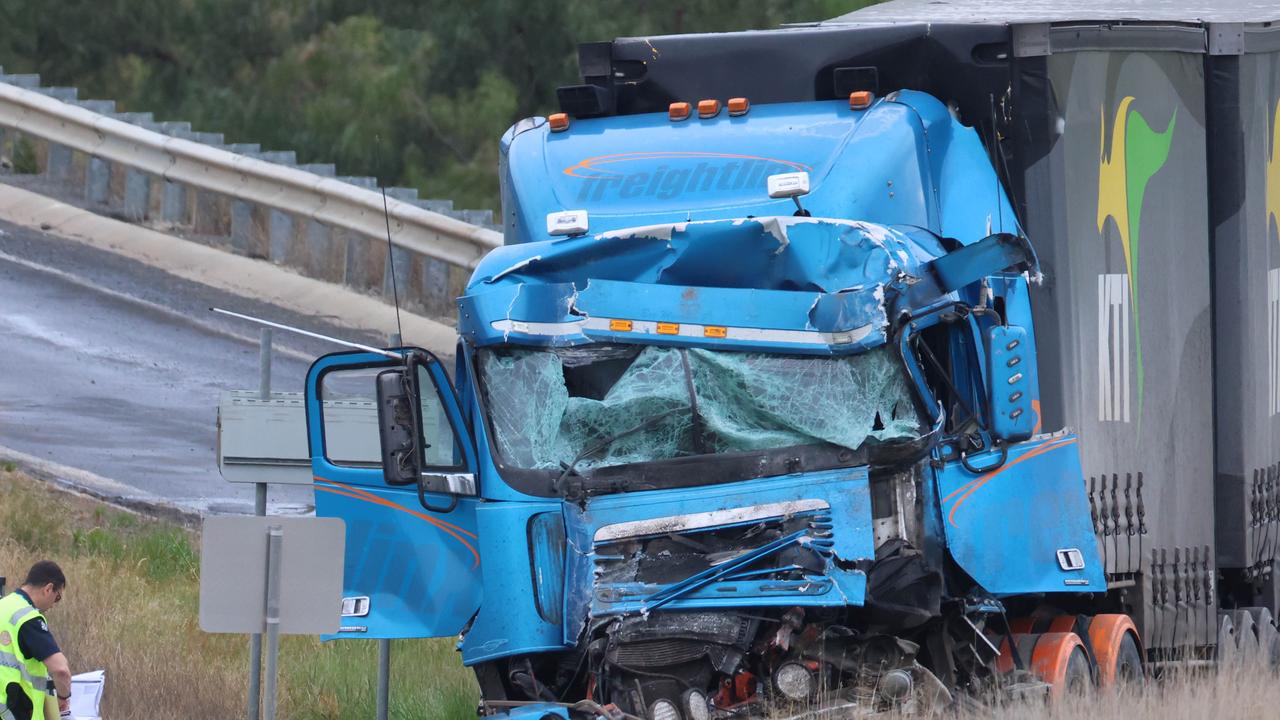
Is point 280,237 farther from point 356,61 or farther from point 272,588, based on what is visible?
point 272,588

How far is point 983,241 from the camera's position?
927 centimetres

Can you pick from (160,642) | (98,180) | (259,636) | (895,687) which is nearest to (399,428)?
(259,636)

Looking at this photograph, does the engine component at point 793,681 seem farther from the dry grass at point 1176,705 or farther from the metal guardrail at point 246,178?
the metal guardrail at point 246,178

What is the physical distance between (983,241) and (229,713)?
4.94 m

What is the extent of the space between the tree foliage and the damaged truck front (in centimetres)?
1547

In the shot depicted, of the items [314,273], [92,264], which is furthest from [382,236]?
[92,264]

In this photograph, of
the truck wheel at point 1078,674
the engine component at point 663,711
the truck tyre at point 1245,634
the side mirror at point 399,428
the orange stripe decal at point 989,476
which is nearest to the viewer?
the engine component at point 663,711

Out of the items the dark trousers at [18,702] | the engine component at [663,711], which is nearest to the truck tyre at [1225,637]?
the engine component at [663,711]

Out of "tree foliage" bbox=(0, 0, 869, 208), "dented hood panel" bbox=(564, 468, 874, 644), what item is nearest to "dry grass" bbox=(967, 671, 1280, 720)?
"dented hood panel" bbox=(564, 468, 874, 644)

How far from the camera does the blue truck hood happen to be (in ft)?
30.1

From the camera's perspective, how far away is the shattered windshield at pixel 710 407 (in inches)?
359

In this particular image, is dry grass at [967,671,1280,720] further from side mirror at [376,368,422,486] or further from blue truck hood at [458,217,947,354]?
side mirror at [376,368,422,486]

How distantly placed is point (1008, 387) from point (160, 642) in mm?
5693

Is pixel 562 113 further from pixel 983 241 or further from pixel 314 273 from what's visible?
pixel 314 273
